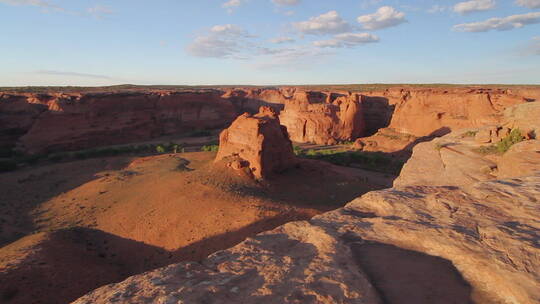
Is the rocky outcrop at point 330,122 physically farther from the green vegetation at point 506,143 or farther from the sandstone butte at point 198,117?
the green vegetation at point 506,143

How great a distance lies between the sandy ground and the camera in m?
8.86

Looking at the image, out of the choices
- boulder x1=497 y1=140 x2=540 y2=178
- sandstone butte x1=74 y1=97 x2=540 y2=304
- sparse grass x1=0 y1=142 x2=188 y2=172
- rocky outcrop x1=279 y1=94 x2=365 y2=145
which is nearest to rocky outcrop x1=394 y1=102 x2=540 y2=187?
boulder x1=497 y1=140 x2=540 y2=178

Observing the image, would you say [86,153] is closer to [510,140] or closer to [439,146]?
[439,146]

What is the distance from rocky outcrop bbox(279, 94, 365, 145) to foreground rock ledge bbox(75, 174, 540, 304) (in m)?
28.5

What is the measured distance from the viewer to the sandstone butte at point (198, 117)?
86.2 feet

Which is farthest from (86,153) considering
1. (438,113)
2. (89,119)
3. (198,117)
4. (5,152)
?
(438,113)

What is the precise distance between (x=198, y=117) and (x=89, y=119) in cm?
1313

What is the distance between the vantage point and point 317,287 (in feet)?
7.55

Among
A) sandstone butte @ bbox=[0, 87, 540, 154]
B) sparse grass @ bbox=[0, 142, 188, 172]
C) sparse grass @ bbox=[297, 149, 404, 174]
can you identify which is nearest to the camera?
sparse grass @ bbox=[297, 149, 404, 174]

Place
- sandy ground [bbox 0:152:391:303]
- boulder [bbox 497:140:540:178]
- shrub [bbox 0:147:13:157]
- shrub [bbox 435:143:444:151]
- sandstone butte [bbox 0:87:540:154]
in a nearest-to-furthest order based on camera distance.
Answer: boulder [bbox 497:140:540:178] < sandy ground [bbox 0:152:391:303] < shrub [bbox 435:143:444:151] < shrub [bbox 0:147:13:157] < sandstone butte [bbox 0:87:540:154]

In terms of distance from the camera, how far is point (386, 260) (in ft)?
8.93

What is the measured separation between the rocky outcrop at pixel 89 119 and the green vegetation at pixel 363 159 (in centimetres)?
1808

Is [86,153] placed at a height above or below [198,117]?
below

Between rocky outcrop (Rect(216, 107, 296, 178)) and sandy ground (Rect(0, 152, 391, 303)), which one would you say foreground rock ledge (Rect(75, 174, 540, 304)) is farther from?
rocky outcrop (Rect(216, 107, 296, 178))
